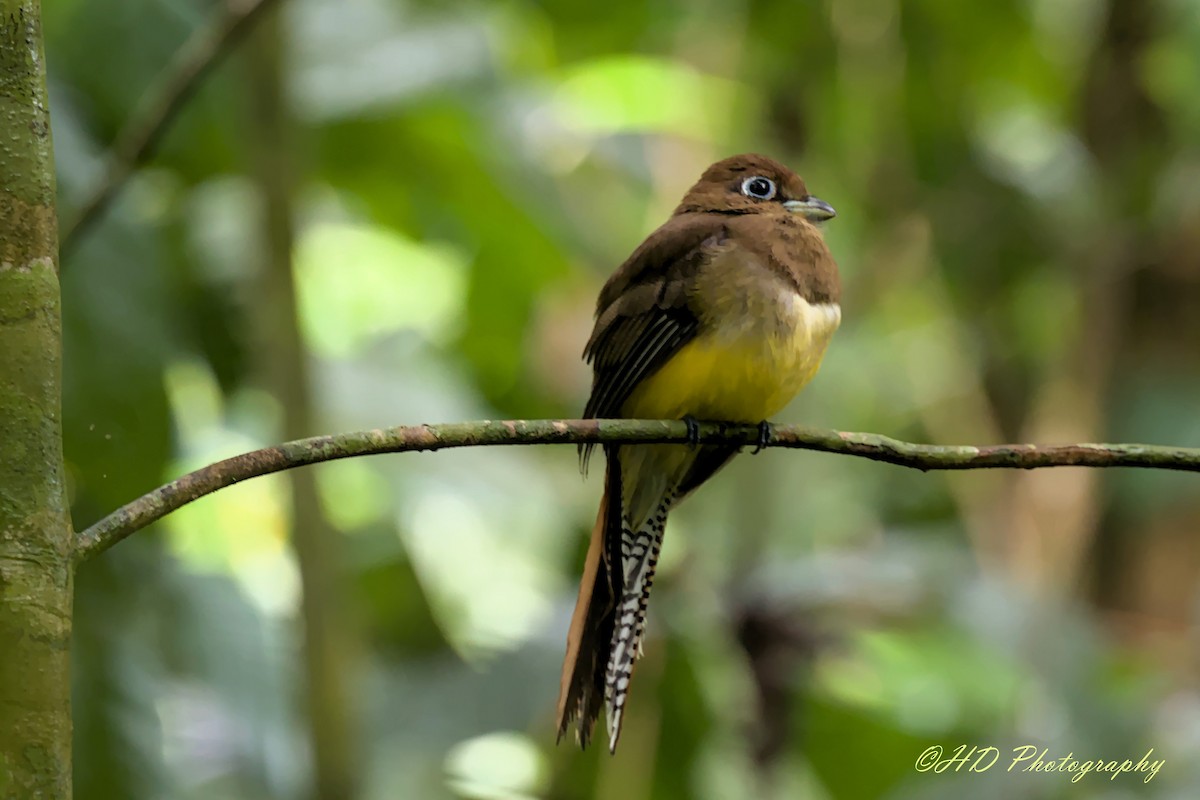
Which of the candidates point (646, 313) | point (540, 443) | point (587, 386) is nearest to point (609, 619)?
point (646, 313)

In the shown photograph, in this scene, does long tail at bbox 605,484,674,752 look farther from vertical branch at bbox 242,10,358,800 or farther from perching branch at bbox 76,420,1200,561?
perching branch at bbox 76,420,1200,561

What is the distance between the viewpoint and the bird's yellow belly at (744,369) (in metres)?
2.60

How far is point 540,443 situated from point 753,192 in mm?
1806

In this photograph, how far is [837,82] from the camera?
4.66 metres

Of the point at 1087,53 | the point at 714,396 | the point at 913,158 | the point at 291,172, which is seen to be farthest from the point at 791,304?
the point at 1087,53

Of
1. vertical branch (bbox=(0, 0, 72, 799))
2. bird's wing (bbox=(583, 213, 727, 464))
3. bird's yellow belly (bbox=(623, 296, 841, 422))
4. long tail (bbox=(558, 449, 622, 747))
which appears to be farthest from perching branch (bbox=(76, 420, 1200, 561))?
bird's wing (bbox=(583, 213, 727, 464))

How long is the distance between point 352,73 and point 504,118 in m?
0.47

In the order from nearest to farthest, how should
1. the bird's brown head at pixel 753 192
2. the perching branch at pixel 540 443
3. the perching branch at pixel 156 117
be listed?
1. the perching branch at pixel 540 443
2. the perching branch at pixel 156 117
3. the bird's brown head at pixel 753 192

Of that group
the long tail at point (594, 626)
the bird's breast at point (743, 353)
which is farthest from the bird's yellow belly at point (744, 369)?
the long tail at point (594, 626)

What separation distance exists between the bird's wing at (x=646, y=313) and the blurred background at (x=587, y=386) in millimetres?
456

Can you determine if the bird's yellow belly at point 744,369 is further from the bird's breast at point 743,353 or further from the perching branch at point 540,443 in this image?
the perching branch at point 540,443

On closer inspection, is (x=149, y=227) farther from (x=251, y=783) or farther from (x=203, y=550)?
(x=203, y=550)

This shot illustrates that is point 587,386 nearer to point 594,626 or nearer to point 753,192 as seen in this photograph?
point 753,192

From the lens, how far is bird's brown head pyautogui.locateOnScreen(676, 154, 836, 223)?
10.1ft
